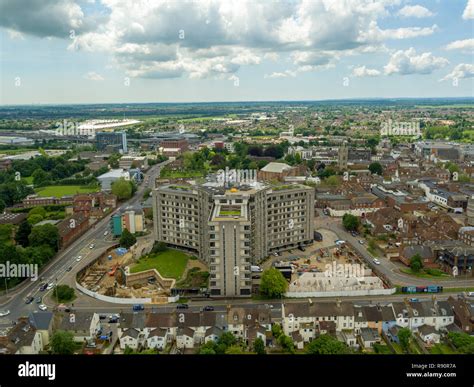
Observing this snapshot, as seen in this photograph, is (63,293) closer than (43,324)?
No

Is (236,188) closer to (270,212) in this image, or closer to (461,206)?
(270,212)

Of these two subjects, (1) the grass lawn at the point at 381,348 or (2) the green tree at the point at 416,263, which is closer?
(1) the grass lawn at the point at 381,348

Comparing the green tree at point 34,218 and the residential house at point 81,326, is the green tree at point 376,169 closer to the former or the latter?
the green tree at point 34,218

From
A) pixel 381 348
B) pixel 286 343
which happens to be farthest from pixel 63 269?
pixel 381 348

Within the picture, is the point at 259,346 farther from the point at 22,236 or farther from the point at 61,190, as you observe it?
the point at 61,190

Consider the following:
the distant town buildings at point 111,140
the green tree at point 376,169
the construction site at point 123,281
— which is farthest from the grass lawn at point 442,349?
the distant town buildings at point 111,140
